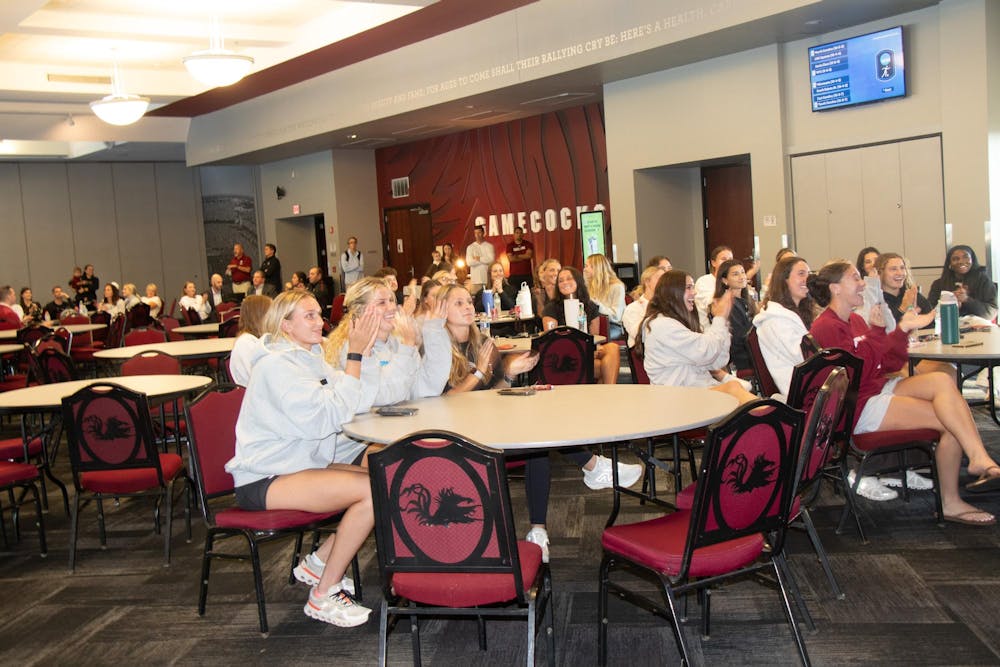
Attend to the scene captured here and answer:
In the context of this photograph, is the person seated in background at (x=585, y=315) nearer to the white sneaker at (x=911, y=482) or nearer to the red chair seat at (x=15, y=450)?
the white sneaker at (x=911, y=482)

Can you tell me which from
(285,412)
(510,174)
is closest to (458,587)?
(285,412)

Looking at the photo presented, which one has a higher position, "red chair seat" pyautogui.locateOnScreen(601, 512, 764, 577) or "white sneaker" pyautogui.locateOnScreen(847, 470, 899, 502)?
"red chair seat" pyautogui.locateOnScreen(601, 512, 764, 577)

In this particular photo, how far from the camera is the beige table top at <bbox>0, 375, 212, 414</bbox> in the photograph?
4.98 m

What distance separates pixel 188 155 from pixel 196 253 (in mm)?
3858

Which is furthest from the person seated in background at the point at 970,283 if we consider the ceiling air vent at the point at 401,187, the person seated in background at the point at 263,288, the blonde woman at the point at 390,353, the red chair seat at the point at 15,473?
the ceiling air vent at the point at 401,187

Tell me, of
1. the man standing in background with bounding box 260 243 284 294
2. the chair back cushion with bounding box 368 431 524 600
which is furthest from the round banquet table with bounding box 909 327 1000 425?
the man standing in background with bounding box 260 243 284 294

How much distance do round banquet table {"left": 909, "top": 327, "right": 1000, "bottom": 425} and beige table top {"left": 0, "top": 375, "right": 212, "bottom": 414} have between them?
381 centimetres

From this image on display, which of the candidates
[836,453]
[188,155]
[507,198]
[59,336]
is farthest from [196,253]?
[836,453]

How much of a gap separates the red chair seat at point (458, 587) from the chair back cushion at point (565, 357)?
9.06 feet

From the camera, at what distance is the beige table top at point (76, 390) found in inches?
196

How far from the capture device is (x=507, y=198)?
633 inches

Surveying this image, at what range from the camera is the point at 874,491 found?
16.4 feet

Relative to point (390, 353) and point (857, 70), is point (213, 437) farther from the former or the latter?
point (857, 70)

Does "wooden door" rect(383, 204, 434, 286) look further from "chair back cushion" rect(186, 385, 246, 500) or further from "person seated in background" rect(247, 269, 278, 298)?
"chair back cushion" rect(186, 385, 246, 500)
